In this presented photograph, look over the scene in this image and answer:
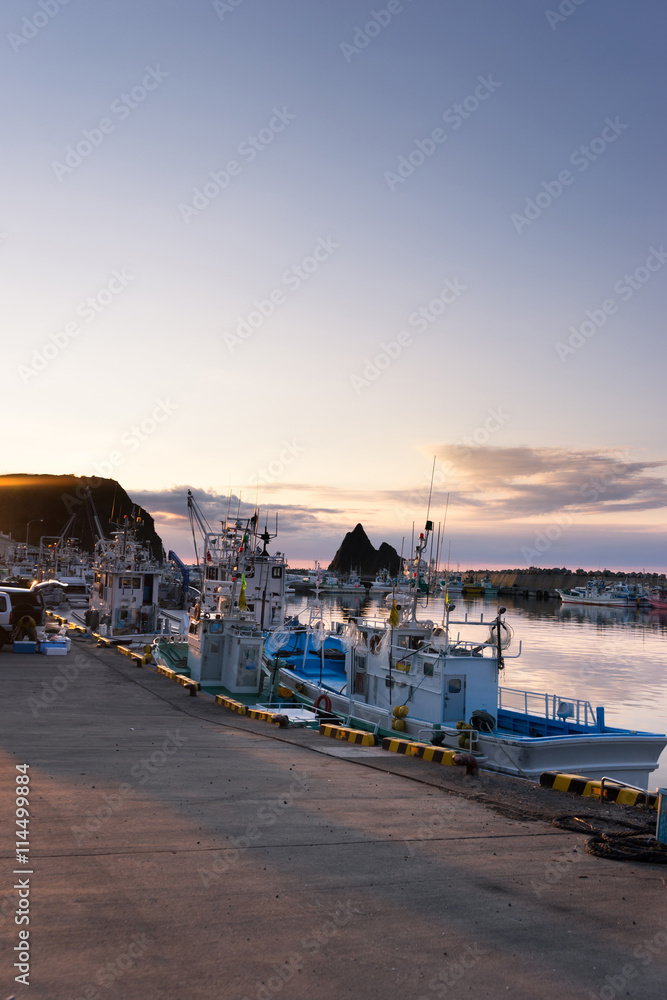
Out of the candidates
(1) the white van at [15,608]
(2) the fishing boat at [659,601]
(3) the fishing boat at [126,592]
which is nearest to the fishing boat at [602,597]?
(2) the fishing boat at [659,601]

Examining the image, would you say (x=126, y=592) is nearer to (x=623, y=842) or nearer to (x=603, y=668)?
(x=603, y=668)

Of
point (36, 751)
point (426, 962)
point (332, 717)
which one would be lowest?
point (332, 717)

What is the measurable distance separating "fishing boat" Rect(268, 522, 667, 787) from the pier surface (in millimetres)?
5414

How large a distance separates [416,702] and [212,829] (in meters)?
12.9

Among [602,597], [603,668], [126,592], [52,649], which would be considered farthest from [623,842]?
[602,597]

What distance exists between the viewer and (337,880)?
7133 mm

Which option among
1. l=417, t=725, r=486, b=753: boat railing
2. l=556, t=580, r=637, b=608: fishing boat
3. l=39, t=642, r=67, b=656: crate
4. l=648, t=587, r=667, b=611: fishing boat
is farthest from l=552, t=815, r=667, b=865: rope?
l=556, t=580, r=637, b=608: fishing boat

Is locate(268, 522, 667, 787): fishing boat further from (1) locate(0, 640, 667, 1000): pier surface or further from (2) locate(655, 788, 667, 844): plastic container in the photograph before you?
(2) locate(655, 788, 667, 844): plastic container

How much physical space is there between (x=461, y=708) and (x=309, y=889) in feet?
44.7

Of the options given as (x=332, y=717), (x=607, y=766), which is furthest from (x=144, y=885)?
(x=332, y=717)

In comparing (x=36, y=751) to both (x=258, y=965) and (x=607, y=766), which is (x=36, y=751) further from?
(x=607, y=766)

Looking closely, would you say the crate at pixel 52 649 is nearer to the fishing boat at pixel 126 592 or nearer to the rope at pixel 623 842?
the fishing boat at pixel 126 592

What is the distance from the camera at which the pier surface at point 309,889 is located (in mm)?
5340

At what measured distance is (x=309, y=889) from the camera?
687 centimetres
